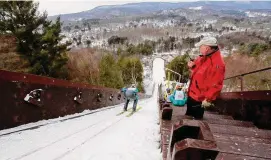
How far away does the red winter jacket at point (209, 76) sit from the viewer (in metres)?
4.93

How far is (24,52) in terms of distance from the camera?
115 ft

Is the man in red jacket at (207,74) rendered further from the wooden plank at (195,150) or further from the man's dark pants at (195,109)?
the wooden plank at (195,150)

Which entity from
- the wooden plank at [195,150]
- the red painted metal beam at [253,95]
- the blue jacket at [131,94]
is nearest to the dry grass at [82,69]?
the blue jacket at [131,94]

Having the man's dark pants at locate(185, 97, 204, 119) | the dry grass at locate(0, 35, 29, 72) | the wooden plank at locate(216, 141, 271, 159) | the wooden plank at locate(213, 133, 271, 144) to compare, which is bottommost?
the dry grass at locate(0, 35, 29, 72)

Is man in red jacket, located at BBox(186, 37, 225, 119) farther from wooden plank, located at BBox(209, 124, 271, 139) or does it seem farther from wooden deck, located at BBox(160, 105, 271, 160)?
wooden plank, located at BBox(209, 124, 271, 139)

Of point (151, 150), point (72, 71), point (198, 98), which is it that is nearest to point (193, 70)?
point (198, 98)

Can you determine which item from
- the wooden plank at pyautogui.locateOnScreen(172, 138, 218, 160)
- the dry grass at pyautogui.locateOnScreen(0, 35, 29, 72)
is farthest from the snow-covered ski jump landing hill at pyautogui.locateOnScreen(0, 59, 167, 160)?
the dry grass at pyautogui.locateOnScreen(0, 35, 29, 72)

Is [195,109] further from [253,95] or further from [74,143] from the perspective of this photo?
[74,143]

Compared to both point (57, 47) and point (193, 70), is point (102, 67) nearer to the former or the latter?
point (57, 47)

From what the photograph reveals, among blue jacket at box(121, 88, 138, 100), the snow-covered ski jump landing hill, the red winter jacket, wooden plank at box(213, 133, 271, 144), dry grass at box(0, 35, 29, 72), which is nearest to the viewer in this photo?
wooden plank at box(213, 133, 271, 144)

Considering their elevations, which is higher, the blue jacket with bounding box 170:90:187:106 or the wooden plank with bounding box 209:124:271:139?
the wooden plank with bounding box 209:124:271:139

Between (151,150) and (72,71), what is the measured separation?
4414 centimetres

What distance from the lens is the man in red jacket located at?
4938mm

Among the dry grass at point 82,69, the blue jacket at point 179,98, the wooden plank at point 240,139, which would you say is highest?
the wooden plank at point 240,139
